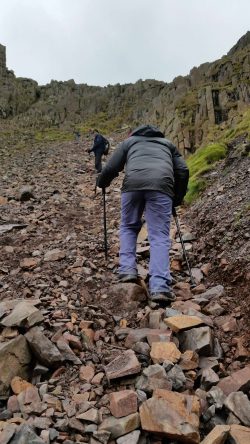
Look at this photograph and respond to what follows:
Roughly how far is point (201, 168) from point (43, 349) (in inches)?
417

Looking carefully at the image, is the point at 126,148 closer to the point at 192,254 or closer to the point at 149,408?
the point at 192,254

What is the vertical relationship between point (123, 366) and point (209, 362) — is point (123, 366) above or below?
above

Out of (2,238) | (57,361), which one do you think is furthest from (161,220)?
(2,238)

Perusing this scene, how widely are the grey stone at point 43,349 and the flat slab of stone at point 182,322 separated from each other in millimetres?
1352

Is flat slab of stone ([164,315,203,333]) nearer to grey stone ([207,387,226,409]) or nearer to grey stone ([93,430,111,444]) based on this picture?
grey stone ([207,387,226,409])

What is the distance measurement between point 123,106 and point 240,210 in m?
84.5

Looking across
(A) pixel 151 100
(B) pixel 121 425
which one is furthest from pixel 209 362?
(A) pixel 151 100

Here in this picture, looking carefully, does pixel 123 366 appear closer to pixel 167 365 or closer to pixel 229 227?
pixel 167 365

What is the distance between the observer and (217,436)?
3496mm

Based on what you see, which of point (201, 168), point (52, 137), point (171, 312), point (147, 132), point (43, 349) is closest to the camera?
point (43, 349)

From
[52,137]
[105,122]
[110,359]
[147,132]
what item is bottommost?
[110,359]

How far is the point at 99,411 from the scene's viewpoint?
394cm

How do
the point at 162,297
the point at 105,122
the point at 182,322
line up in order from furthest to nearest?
the point at 105,122, the point at 162,297, the point at 182,322

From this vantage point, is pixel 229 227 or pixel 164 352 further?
pixel 229 227
